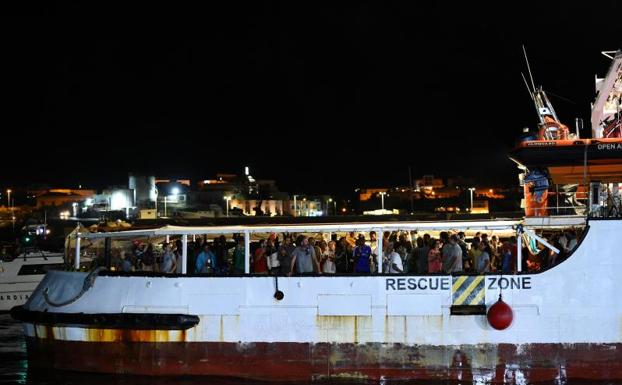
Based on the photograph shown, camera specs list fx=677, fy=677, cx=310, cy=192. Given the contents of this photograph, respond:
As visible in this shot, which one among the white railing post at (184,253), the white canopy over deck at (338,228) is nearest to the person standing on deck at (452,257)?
the white canopy over deck at (338,228)

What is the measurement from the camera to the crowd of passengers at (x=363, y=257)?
12203 millimetres

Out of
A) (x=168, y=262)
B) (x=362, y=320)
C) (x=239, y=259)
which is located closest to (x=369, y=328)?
(x=362, y=320)

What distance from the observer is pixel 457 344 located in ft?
38.9

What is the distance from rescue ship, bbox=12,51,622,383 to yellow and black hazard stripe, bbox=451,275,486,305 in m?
0.02

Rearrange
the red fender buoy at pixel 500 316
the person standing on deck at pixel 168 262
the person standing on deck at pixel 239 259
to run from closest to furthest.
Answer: the red fender buoy at pixel 500 316
the person standing on deck at pixel 239 259
the person standing on deck at pixel 168 262

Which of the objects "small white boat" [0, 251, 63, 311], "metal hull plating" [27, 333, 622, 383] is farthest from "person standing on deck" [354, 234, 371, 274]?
"small white boat" [0, 251, 63, 311]

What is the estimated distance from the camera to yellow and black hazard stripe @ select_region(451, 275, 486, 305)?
1189 cm

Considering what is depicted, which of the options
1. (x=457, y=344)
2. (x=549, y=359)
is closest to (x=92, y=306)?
(x=457, y=344)

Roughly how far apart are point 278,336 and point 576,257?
5.43 m

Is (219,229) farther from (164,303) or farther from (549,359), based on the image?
(549,359)

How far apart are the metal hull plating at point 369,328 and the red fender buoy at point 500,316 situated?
20 cm

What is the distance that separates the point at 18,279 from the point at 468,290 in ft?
67.8

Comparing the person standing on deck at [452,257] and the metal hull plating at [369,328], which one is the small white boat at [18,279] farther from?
the person standing on deck at [452,257]

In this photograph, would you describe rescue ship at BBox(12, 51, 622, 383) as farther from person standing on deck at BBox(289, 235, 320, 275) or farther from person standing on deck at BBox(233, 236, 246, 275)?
person standing on deck at BBox(233, 236, 246, 275)
